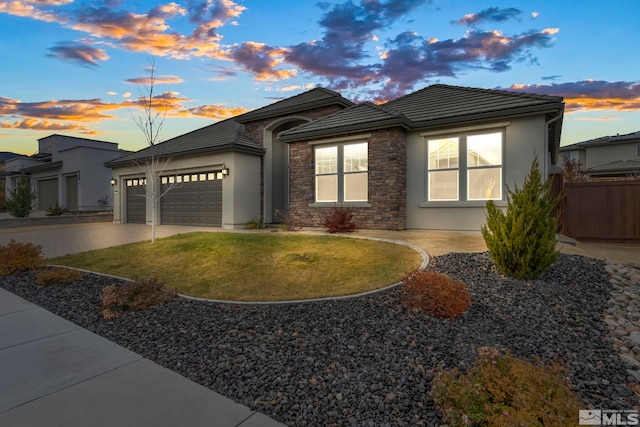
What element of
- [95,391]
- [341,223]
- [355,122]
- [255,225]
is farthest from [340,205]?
[95,391]

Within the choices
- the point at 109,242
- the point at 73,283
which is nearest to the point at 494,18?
the point at 73,283

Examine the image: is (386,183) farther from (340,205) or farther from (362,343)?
(362,343)

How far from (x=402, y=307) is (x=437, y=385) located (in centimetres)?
219

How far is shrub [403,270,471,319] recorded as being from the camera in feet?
15.3

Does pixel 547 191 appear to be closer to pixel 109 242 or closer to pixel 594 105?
pixel 109 242

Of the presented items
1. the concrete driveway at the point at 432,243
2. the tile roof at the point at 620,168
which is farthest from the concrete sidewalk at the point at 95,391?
the tile roof at the point at 620,168

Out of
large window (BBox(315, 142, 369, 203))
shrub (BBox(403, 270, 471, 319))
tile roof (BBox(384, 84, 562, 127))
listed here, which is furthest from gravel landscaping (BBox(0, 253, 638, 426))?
large window (BBox(315, 142, 369, 203))

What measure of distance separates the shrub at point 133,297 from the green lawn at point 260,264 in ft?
1.92

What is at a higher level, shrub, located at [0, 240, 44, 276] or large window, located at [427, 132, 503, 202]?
large window, located at [427, 132, 503, 202]

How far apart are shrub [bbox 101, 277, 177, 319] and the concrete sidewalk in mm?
879

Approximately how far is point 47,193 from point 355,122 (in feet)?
107

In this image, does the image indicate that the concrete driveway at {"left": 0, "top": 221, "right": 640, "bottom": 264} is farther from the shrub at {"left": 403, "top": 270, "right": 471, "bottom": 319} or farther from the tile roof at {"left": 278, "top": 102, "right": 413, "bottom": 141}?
the tile roof at {"left": 278, "top": 102, "right": 413, "bottom": 141}

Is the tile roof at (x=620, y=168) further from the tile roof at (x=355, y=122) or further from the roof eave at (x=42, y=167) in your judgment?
the roof eave at (x=42, y=167)

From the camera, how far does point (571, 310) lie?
4.97 m
